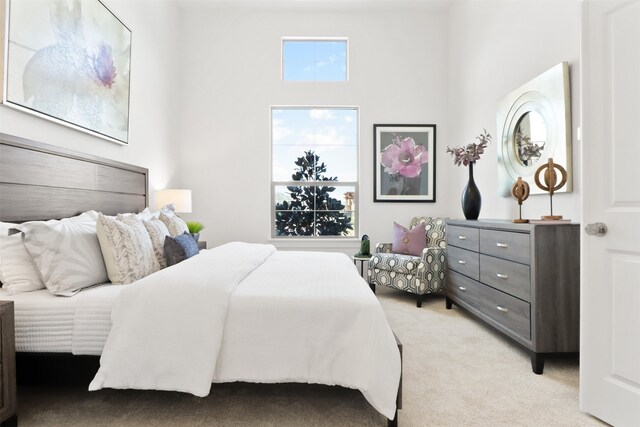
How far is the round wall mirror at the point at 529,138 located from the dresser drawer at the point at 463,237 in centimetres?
74

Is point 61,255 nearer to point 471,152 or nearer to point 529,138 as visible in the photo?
point 471,152

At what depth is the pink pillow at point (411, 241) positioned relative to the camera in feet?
13.5

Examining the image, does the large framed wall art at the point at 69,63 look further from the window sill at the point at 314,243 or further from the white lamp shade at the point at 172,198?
the window sill at the point at 314,243

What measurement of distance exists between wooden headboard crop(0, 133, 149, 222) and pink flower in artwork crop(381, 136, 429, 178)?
121 inches

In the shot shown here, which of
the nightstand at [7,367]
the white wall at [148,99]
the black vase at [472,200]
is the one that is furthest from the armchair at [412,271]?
the nightstand at [7,367]

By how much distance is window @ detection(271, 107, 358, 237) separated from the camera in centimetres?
483

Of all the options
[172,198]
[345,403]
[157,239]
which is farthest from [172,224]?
[345,403]

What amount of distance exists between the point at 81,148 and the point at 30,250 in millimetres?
1176

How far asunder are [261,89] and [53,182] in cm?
291

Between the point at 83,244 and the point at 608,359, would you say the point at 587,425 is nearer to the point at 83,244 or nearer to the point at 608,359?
the point at 608,359

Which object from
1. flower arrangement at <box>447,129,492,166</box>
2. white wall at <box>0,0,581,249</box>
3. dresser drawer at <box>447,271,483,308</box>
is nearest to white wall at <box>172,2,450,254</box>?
white wall at <box>0,0,581,249</box>

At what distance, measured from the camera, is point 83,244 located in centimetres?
196

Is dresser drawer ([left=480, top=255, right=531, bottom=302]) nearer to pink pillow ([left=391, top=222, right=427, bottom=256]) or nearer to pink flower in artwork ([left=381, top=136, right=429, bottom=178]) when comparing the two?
pink pillow ([left=391, top=222, right=427, bottom=256])

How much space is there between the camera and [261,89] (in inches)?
183
